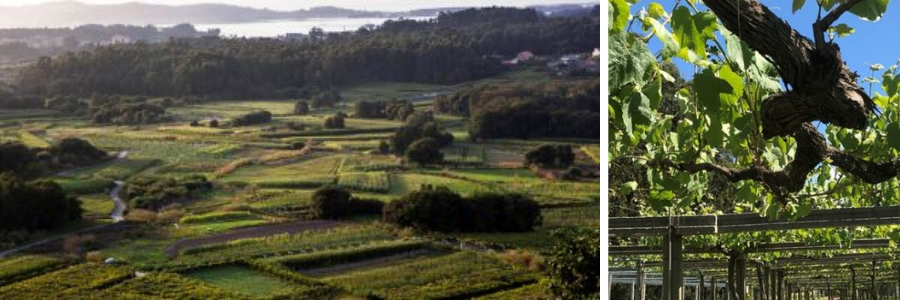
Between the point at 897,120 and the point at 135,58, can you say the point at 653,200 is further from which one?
the point at 135,58

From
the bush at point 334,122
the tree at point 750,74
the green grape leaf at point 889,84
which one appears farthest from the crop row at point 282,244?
the green grape leaf at point 889,84

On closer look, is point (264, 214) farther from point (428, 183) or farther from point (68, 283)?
point (68, 283)

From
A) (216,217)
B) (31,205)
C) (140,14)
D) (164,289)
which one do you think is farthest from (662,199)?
(31,205)

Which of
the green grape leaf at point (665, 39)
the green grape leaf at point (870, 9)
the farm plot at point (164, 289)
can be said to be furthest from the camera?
the farm plot at point (164, 289)

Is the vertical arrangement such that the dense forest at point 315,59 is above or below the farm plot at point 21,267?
above

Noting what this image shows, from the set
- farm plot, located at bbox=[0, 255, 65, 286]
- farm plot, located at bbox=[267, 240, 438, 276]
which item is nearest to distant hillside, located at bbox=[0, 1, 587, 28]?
farm plot, located at bbox=[0, 255, 65, 286]

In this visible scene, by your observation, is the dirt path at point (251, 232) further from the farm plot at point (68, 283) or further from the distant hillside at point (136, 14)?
the distant hillside at point (136, 14)
